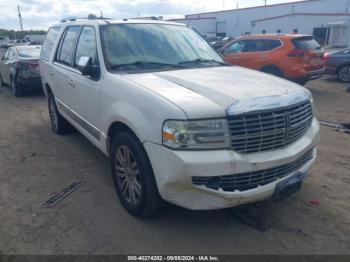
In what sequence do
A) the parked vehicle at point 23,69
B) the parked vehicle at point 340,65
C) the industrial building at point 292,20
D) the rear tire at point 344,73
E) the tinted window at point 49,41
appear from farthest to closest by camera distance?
the industrial building at point 292,20, the rear tire at point 344,73, the parked vehicle at point 340,65, the parked vehicle at point 23,69, the tinted window at point 49,41

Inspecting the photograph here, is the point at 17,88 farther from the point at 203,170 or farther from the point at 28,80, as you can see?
the point at 203,170

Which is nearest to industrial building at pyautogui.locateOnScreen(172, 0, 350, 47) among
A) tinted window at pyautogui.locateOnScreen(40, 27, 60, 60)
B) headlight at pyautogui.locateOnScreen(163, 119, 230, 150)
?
tinted window at pyautogui.locateOnScreen(40, 27, 60, 60)

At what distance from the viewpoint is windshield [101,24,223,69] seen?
12.6 ft

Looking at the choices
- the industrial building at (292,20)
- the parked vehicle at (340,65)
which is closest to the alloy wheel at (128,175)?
the parked vehicle at (340,65)

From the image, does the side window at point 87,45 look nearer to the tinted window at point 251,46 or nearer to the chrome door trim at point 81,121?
the chrome door trim at point 81,121

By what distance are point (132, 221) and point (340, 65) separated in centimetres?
1146

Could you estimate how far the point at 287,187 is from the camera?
306cm

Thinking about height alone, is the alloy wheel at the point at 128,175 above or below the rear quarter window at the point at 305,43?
below

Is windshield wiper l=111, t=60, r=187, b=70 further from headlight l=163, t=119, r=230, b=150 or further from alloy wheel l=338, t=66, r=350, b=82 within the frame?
alloy wheel l=338, t=66, r=350, b=82

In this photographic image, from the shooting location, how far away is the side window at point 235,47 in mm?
10961

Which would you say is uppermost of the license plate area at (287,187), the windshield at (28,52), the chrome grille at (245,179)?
the windshield at (28,52)

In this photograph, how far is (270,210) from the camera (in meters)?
3.59

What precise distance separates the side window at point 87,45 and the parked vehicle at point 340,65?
10.2 metres

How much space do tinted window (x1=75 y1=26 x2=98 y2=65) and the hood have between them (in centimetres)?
83
